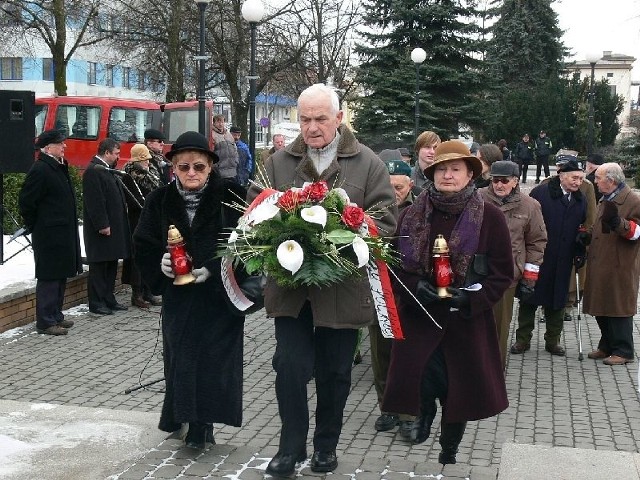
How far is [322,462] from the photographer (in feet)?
16.4

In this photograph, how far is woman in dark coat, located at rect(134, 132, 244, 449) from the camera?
519 cm

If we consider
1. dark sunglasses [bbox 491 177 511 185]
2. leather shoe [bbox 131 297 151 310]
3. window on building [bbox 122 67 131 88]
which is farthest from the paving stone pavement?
window on building [bbox 122 67 131 88]

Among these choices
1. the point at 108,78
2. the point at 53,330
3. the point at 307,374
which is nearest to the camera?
the point at 307,374

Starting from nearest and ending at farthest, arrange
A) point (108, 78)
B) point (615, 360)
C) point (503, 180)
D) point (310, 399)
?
point (310, 399)
point (503, 180)
point (615, 360)
point (108, 78)

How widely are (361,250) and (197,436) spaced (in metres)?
1.64

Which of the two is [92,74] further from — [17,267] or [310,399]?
[310,399]

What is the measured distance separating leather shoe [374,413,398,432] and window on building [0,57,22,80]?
2469 inches

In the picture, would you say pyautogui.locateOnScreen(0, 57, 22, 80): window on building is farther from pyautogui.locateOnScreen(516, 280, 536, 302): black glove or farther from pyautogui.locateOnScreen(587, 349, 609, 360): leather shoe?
pyautogui.locateOnScreen(516, 280, 536, 302): black glove

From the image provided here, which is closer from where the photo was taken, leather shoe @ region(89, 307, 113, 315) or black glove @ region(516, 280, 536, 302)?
black glove @ region(516, 280, 536, 302)

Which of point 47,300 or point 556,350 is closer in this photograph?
point 556,350

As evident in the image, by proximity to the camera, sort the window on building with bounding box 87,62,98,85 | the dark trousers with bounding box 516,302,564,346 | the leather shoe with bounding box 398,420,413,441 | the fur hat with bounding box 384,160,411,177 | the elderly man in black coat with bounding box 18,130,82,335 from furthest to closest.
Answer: the window on building with bounding box 87,62,98,85
the elderly man in black coat with bounding box 18,130,82,335
the dark trousers with bounding box 516,302,564,346
the fur hat with bounding box 384,160,411,177
the leather shoe with bounding box 398,420,413,441

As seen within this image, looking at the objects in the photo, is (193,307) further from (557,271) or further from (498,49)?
(498,49)

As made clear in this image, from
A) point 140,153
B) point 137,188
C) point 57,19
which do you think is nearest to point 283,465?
point 137,188

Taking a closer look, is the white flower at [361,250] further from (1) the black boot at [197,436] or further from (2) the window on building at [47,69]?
(2) the window on building at [47,69]
